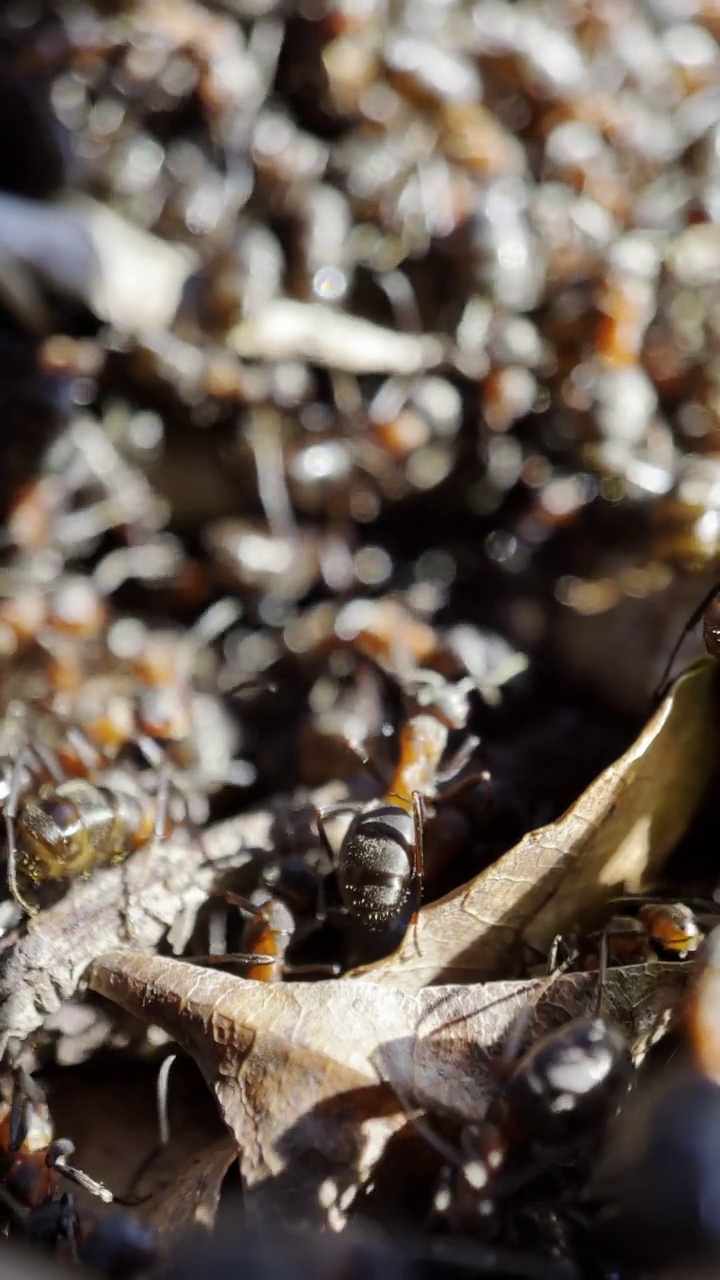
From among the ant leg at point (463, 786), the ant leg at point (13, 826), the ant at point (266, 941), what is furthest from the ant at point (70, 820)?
the ant leg at point (463, 786)

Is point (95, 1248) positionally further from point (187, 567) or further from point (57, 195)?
point (57, 195)

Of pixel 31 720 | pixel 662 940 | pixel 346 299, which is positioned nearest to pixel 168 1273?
pixel 662 940

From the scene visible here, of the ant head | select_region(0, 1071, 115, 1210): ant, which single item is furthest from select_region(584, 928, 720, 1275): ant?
select_region(0, 1071, 115, 1210): ant

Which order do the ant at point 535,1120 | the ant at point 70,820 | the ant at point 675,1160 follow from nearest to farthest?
the ant at point 675,1160 < the ant at point 535,1120 < the ant at point 70,820

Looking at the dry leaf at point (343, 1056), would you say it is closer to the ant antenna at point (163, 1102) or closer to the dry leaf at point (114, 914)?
the ant antenna at point (163, 1102)

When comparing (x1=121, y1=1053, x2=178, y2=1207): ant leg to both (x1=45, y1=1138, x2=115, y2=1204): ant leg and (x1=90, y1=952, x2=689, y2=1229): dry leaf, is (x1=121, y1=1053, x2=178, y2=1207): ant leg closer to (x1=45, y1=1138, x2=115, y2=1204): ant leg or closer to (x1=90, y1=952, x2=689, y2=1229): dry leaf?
(x1=45, y1=1138, x2=115, y2=1204): ant leg

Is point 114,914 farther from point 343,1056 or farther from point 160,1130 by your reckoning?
point 343,1056
